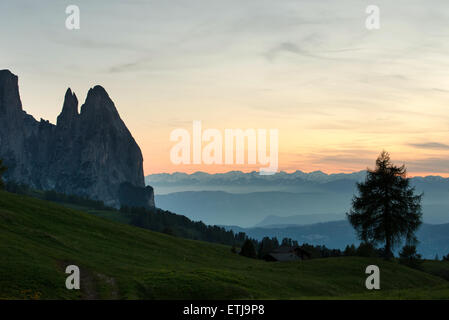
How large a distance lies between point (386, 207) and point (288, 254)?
48853mm

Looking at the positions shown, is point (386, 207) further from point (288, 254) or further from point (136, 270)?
point (288, 254)

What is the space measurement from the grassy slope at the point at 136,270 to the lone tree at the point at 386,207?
4.15 metres

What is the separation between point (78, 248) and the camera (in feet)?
147

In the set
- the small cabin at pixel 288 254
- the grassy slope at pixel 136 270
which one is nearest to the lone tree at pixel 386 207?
the grassy slope at pixel 136 270

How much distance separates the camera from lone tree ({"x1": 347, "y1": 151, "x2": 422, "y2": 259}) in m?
59.4

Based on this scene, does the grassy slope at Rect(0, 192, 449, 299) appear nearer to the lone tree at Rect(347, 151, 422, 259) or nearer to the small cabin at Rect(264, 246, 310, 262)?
the lone tree at Rect(347, 151, 422, 259)

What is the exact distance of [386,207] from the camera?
59562 millimetres

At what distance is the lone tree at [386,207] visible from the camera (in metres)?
59.4

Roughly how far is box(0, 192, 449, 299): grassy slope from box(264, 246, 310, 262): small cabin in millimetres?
36553

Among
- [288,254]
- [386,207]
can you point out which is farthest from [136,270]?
[288,254]

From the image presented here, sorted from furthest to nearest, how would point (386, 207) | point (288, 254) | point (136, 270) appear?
1. point (288, 254)
2. point (386, 207)
3. point (136, 270)

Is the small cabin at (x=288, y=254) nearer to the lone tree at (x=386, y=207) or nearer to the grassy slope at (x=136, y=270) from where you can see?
the grassy slope at (x=136, y=270)
